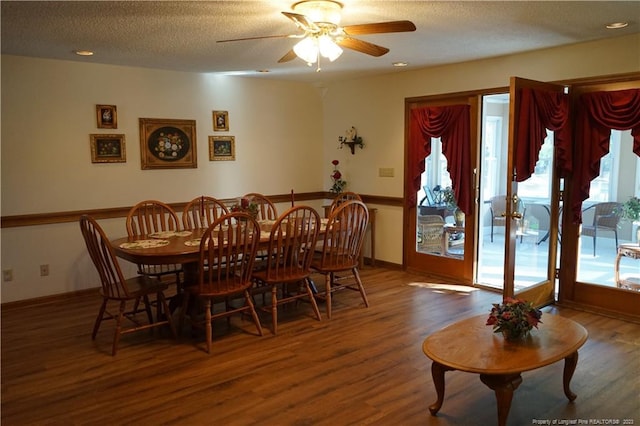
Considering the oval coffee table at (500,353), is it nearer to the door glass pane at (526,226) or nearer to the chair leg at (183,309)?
the door glass pane at (526,226)

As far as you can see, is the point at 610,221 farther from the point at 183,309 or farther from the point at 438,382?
the point at 183,309

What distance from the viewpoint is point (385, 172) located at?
5.98 metres

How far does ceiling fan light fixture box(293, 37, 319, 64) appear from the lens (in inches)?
121

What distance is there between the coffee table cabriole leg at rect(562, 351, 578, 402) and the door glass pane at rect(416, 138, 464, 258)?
2.60m

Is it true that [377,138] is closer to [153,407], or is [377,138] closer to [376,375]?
[376,375]

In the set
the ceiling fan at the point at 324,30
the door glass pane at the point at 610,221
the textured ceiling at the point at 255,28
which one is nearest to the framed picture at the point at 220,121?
the textured ceiling at the point at 255,28

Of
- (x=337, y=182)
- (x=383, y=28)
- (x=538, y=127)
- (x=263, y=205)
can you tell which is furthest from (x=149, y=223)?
(x=538, y=127)

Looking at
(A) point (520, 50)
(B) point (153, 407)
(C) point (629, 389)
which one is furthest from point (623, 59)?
(B) point (153, 407)

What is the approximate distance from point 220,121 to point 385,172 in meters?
2.04

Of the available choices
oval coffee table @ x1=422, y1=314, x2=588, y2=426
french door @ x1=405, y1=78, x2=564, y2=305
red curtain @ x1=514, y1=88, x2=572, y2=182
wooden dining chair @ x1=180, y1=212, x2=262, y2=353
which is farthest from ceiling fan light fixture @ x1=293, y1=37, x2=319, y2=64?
oval coffee table @ x1=422, y1=314, x2=588, y2=426

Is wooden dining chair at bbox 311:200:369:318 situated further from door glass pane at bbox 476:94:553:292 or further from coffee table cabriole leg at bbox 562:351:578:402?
coffee table cabriole leg at bbox 562:351:578:402

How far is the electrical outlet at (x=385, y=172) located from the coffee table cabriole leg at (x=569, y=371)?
136 inches

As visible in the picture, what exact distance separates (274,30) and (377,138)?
266cm

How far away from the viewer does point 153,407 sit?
2.76 metres
